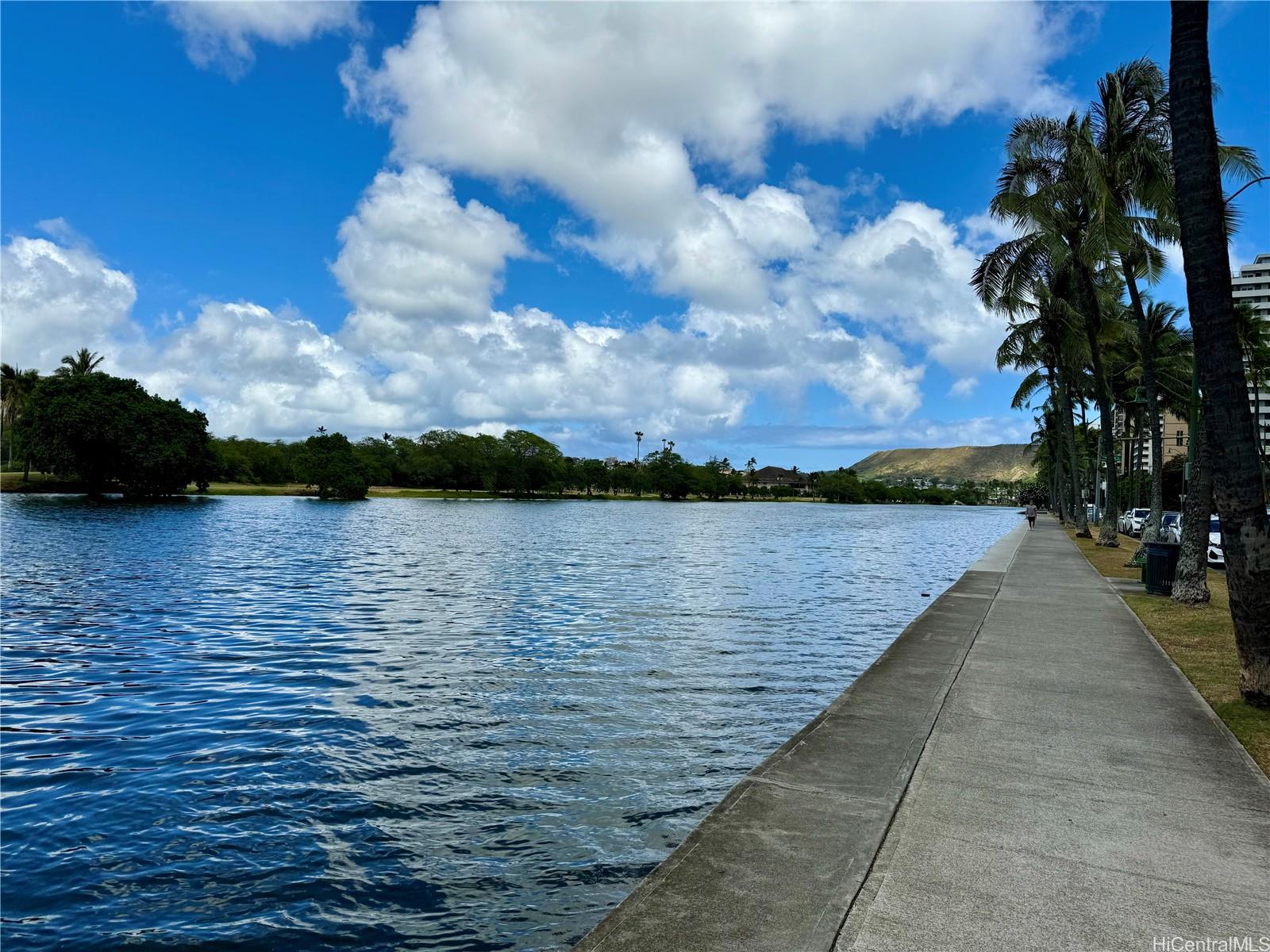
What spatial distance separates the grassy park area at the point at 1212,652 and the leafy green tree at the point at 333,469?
102764 mm

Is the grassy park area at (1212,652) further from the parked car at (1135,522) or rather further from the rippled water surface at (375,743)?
the parked car at (1135,522)

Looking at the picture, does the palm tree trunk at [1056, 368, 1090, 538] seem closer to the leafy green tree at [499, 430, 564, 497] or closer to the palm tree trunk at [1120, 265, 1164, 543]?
the palm tree trunk at [1120, 265, 1164, 543]

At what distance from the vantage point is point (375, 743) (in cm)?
782

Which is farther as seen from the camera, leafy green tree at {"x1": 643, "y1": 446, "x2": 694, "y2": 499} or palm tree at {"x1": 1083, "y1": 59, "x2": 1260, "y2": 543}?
leafy green tree at {"x1": 643, "y1": 446, "x2": 694, "y2": 499}

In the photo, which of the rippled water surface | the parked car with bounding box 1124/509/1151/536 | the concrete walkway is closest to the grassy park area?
the concrete walkway

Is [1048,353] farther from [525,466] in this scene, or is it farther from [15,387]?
[525,466]

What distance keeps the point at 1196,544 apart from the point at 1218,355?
8.62 meters

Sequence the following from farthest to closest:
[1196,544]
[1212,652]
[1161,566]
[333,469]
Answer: [333,469] → [1161,566] → [1196,544] → [1212,652]

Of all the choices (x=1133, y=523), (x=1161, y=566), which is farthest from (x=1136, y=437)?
(x=1161, y=566)

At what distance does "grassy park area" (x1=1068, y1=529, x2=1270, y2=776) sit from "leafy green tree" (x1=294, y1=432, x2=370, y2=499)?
4046 inches

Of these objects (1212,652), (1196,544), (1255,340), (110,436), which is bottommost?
(1212,652)

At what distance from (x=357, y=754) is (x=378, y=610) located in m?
9.61

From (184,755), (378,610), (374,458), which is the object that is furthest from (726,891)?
(374,458)

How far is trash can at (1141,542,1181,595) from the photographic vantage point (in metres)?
15.5
